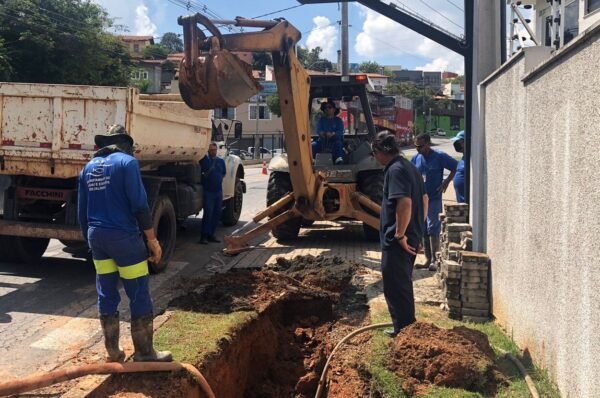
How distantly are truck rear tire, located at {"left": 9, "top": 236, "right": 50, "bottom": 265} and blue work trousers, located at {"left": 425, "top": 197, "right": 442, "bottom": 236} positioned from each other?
5460mm

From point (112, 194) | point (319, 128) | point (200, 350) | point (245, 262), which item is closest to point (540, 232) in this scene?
point (200, 350)

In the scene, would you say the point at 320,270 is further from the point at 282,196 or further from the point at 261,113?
the point at 261,113

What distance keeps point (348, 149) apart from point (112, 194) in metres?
6.46

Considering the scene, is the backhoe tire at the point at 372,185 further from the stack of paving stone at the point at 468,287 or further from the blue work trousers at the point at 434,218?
the stack of paving stone at the point at 468,287

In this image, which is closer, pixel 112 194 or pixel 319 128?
pixel 112 194

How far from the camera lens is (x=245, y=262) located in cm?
839

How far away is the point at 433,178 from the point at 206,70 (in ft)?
11.1

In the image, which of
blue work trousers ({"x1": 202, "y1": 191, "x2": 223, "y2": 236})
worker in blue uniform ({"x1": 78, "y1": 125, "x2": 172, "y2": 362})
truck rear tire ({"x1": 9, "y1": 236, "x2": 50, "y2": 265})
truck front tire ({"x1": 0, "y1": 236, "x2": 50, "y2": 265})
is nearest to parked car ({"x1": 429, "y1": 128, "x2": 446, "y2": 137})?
blue work trousers ({"x1": 202, "y1": 191, "x2": 223, "y2": 236})

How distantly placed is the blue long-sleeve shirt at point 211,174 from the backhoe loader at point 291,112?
968 millimetres

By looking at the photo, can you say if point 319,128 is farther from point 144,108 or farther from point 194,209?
point 144,108

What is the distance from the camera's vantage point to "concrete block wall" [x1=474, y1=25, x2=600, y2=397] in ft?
10.5

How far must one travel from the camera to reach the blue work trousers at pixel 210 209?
402 inches

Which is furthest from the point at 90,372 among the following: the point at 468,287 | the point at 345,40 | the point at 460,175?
the point at 345,40

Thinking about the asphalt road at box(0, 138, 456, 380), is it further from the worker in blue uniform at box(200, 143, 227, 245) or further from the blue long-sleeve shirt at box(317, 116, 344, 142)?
the blue long-sleeve shirt at box(317, 116, 344, 142)
